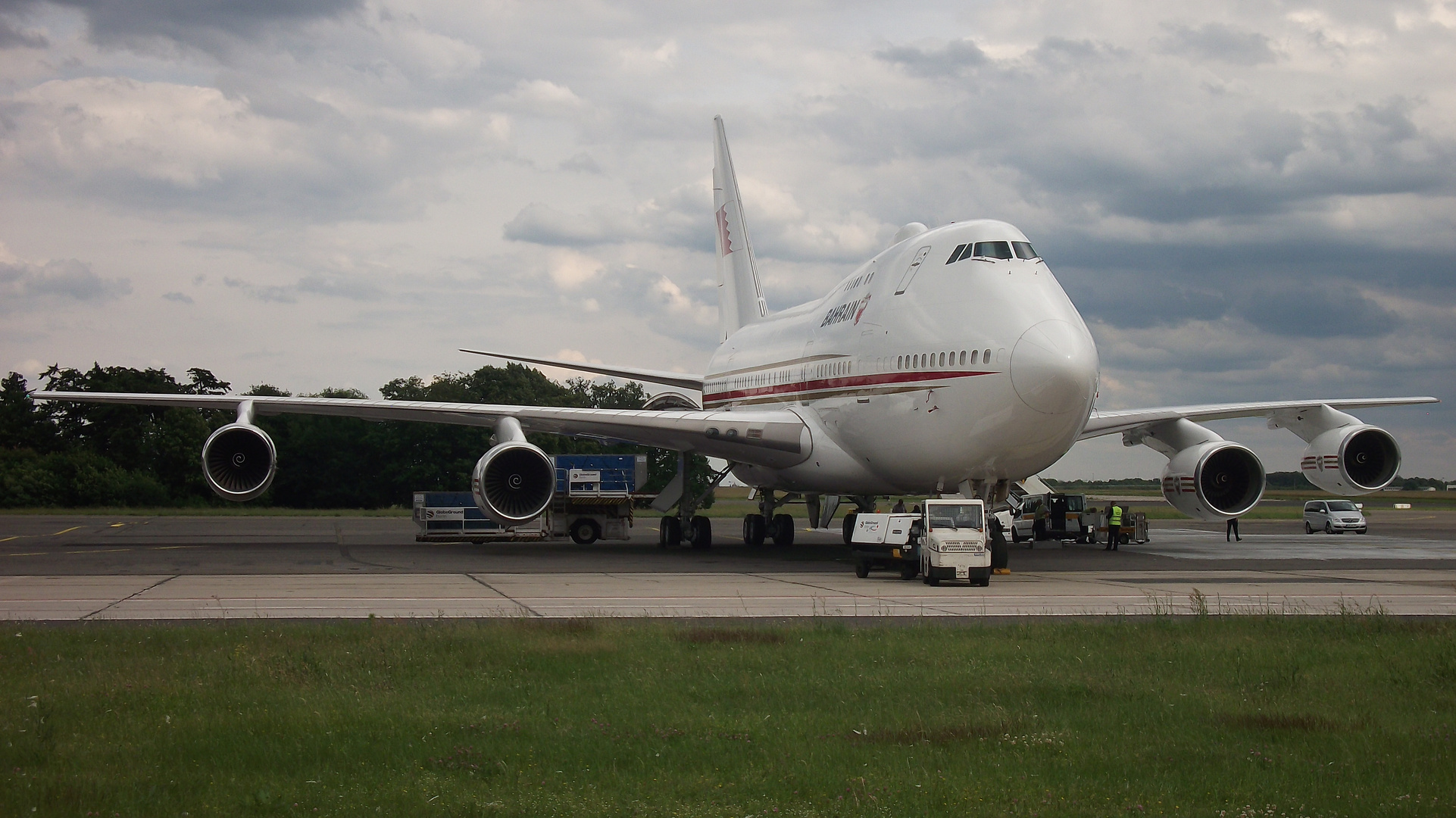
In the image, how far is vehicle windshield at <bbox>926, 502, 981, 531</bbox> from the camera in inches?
767

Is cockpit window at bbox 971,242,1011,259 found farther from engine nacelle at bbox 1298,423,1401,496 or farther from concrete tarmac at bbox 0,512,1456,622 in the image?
engine nacelle at bbox 1298,423,1401,496

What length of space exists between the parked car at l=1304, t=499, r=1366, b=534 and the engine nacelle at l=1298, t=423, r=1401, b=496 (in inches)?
595

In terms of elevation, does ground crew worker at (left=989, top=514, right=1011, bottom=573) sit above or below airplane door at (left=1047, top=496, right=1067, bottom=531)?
below

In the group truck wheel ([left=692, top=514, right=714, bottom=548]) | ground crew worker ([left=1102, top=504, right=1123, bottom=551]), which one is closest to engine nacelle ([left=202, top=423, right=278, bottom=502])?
truck wheel ([left=692, top=514, right=714, bottom=548])

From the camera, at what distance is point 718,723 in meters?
8.10

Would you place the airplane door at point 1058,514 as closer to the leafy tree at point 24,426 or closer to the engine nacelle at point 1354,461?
the engine nacelle at point 1354,461

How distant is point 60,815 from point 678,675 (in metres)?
4.84

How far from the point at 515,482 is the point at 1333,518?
1218 inches

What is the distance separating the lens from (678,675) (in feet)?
32.1

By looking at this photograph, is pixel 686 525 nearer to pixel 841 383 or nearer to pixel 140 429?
pixel 841 383

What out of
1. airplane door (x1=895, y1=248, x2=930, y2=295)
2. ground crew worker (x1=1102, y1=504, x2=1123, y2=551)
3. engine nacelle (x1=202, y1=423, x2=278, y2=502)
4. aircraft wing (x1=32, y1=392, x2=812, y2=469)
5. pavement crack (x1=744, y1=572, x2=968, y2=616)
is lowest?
pavement crack (x1=744, y1=572, x2=968, y2=616)

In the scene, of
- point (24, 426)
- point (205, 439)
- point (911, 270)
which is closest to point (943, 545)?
point (911, 270)

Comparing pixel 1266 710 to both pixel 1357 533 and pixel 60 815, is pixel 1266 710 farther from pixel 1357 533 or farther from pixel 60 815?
pixel 1357 533

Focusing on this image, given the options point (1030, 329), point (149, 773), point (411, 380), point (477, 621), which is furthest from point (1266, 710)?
point (411, 380)
